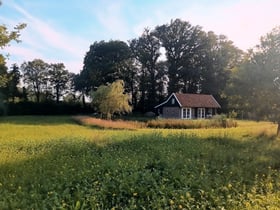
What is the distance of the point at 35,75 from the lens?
Answer: 6675cm

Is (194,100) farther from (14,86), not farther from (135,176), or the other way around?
(135,176)

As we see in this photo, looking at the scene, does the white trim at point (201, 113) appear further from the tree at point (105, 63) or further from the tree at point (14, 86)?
the tree at point (14, 86)

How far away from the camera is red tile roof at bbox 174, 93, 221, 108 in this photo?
171 ft

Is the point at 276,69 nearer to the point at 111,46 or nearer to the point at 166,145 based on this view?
the point at 166,145

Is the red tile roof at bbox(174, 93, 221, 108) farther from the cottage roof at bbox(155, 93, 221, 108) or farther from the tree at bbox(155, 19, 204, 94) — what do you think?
the tree at bbox(155, 19, 204, 94)

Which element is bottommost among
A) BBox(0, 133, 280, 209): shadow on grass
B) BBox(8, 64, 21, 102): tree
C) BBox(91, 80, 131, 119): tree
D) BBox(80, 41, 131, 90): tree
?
BBox(0, 133, 280, 209): shadow on grass

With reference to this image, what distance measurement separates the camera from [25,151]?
11875 millimetres

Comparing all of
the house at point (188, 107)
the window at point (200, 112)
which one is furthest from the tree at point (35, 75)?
the window at point (200, 112)

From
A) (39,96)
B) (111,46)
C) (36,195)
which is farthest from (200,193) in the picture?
(39,96)

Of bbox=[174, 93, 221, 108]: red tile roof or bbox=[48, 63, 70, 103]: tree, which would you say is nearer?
bbox=[174, 93, 221, 108]: red tile roof

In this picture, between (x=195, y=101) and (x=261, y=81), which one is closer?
(x=261, y=81)

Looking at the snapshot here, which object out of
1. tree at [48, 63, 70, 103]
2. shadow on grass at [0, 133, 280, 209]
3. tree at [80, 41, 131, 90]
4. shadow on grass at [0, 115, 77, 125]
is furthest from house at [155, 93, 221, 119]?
shadow on grass at [0, 133, 280, 209]

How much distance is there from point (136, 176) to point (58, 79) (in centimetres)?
6262

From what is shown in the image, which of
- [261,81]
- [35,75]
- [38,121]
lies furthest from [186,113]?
[261,81]
